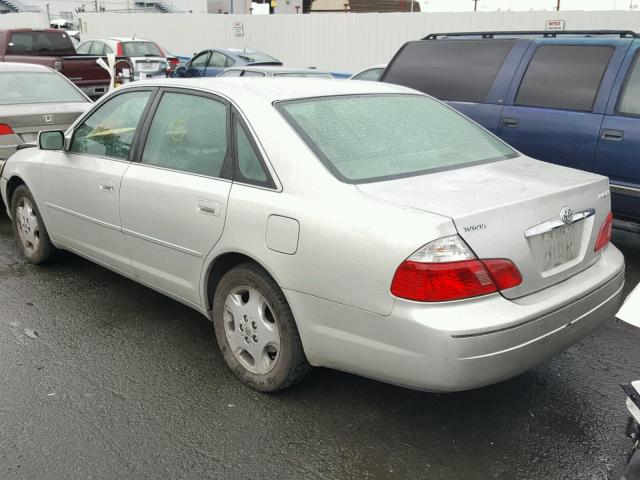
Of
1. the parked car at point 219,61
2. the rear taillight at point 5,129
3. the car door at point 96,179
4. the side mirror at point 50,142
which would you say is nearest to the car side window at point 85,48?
the parked car at point 219,61

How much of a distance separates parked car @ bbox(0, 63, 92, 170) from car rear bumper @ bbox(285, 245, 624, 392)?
16.0 ft

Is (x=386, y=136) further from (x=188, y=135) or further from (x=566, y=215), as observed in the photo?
(x=188, y=135)

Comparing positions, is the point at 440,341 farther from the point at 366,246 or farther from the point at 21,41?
the point at 21,41

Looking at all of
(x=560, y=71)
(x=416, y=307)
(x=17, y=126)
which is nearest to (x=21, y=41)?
(x=17, y=126)

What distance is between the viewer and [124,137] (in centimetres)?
423

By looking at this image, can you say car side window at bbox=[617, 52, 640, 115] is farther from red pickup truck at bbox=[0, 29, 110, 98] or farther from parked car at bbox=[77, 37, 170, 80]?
parked car at bbox=[77, 37, 170, 80]

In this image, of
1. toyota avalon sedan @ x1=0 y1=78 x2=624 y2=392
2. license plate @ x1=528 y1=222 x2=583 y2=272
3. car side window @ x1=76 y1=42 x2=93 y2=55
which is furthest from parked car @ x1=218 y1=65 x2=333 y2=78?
car side window @ x1=76 y1=42 x2=93 y2=55

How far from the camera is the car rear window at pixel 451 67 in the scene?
20.0ft

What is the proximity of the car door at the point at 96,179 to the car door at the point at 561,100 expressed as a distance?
328 cm

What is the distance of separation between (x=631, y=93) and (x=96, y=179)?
413 centimetres

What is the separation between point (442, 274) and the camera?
103 inches

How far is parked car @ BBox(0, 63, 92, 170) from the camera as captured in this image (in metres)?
6.73

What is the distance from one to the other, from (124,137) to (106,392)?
5.48 ft

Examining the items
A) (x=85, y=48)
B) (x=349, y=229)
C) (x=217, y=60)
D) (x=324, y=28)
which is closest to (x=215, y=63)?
(x=217, y=60)
